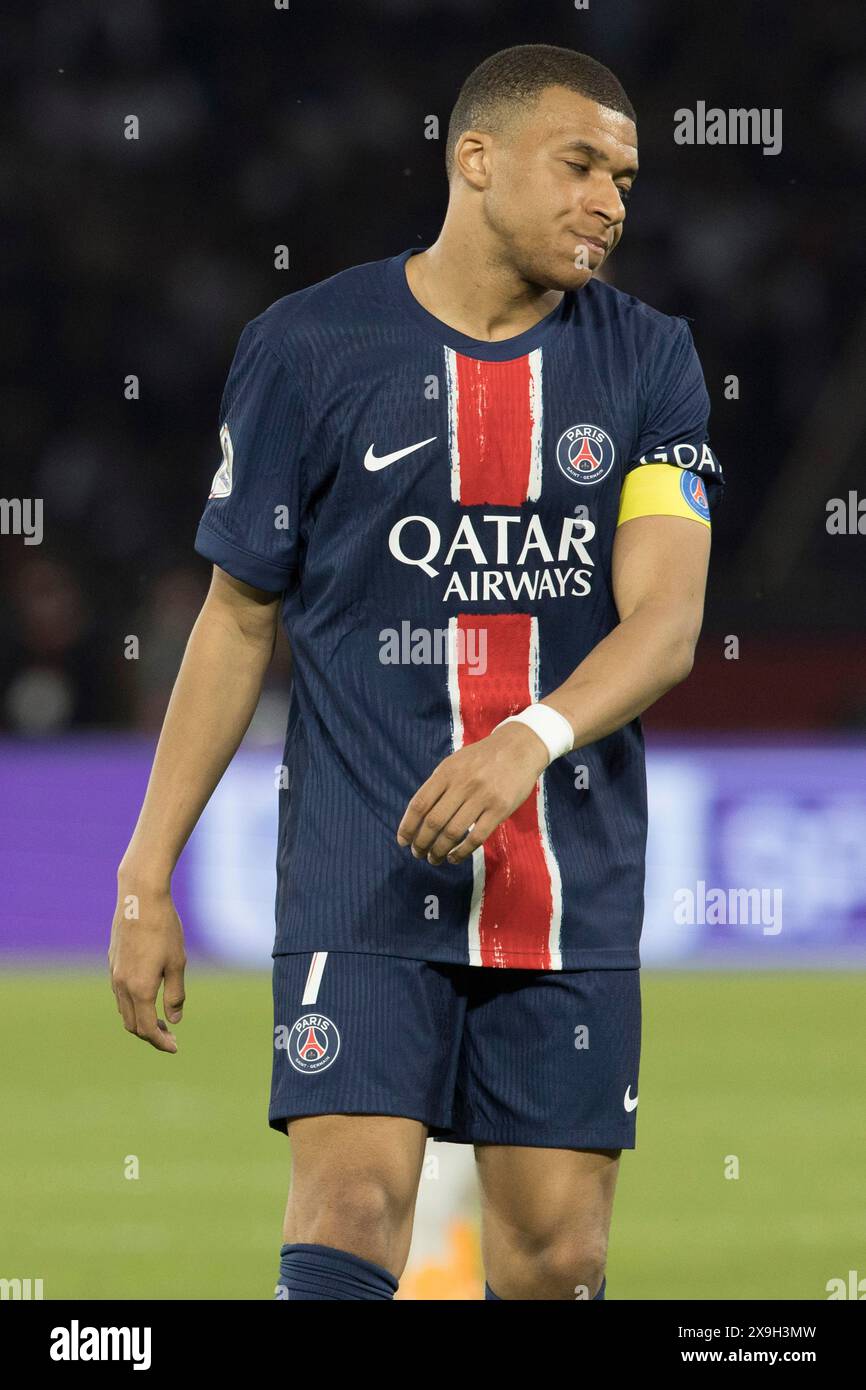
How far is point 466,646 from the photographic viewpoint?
9.86 ft

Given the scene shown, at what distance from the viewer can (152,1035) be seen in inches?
118

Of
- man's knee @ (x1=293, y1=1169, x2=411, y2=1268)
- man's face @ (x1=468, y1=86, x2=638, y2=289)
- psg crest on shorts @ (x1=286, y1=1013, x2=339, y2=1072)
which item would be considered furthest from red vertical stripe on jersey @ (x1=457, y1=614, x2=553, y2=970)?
man's face @ (x1=468, y1=86, x2=638, y2=289)

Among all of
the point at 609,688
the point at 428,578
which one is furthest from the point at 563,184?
the point at 609,688

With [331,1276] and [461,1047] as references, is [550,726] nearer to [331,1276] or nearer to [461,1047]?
[461,1047]

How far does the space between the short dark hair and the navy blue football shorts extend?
1.18 metres

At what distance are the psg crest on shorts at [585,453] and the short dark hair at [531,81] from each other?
43 centimetres

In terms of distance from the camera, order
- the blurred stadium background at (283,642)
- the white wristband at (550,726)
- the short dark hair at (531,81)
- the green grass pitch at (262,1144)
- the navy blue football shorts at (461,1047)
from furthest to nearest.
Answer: the blurred stadium background at (283,642)
the green grass pitch at (262,1144)
the short dark hair at (531,81)
the navy blue football shorts at (461,1047)
the white wristband at (550,726)

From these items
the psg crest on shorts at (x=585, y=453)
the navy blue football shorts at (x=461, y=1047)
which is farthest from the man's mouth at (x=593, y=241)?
the navy blue football shorts at (x=461, y=1047)

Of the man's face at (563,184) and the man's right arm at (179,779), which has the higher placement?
the man's face at (563,184)

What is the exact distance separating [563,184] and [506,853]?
91cm

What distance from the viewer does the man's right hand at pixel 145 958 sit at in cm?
298

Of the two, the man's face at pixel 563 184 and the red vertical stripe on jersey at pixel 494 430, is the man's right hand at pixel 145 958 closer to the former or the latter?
the red vertical stripe on jersey at pixel 494 430

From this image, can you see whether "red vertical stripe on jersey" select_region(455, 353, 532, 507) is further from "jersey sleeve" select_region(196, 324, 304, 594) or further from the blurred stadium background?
the blurred stadium background
